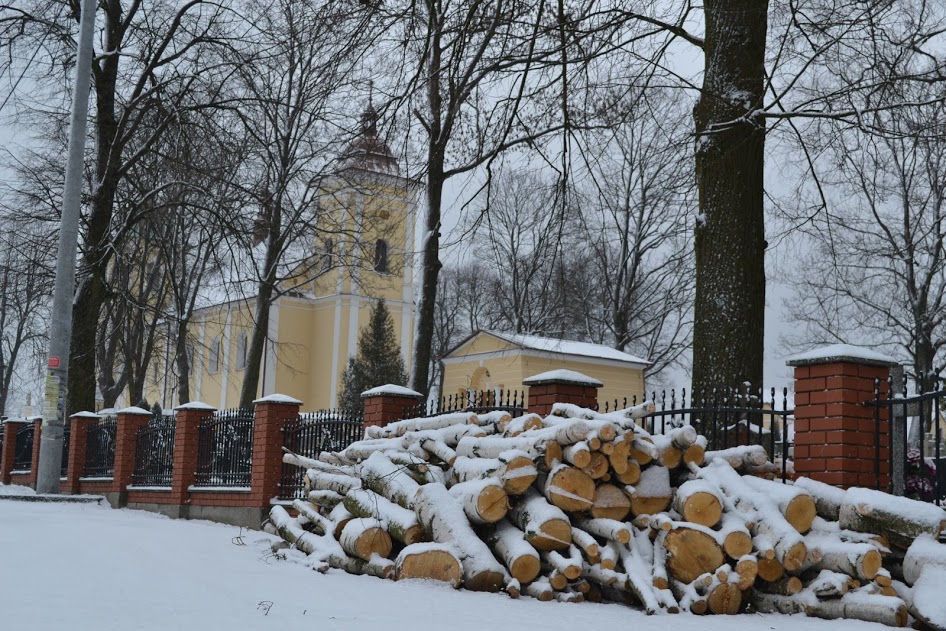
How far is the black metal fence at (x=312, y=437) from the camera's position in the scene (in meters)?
13.2

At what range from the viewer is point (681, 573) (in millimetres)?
6957

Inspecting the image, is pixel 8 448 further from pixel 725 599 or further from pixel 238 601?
pixel 725 599

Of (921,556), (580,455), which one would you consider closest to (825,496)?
(921,556)

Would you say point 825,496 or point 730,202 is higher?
point 730,202

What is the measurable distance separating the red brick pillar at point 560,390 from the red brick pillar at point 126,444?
10658 mm

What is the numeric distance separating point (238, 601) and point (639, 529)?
308cm

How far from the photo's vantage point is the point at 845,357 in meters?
7.70

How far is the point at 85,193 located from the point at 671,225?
72.2 feet

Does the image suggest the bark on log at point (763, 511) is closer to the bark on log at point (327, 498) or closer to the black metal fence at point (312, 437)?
the bark on log at point (327, 498)

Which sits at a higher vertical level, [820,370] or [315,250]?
[315,250]

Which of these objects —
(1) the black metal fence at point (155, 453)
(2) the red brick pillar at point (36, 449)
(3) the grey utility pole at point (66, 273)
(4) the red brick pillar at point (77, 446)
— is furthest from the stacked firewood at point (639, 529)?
(2) the red brick pillar at point (36, 449)

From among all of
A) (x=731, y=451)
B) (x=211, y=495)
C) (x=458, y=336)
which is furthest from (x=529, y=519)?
(x=458, y=336)

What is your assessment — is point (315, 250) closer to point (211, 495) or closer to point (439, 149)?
point (211, 495)

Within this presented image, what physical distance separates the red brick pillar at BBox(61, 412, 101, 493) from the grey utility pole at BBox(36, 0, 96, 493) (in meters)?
3.24
